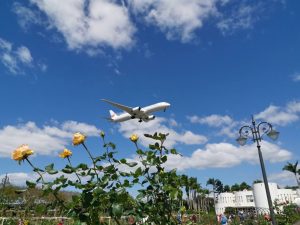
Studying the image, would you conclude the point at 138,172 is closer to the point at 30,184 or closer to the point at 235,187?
the point at 30,184

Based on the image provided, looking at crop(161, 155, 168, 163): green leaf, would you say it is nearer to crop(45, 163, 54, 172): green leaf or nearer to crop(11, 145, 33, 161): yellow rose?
crop(45, 163, 54, 172): green leaf

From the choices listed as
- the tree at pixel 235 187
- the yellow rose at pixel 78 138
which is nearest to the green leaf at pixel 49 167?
the yellow rose at pixel 78 138

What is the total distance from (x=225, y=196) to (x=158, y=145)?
→ 63.3 meters

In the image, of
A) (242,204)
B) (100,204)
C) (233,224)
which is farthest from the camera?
(242,204)

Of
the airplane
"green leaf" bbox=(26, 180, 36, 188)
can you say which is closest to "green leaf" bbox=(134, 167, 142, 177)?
"green leaf" bbox=(26, 180, 36, 188)

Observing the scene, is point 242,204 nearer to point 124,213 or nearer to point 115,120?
point 115,120

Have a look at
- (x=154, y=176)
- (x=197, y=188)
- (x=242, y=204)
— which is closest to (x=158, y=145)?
(x=154, y=176)

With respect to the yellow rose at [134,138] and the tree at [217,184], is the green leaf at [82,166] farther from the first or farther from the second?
the tree at [217,184]

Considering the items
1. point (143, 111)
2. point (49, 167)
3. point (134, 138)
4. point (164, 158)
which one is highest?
point (143, 111)

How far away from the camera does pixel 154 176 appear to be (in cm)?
271

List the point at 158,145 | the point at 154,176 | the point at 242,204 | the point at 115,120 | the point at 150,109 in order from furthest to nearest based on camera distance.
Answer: the point at 242,204 → the point at 115,120 → the point at 150,109 → the point at 158,145 → the point at 154,176

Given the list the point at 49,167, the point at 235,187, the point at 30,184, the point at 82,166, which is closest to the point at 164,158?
the point at 82,166

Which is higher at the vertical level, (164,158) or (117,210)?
(164,158)

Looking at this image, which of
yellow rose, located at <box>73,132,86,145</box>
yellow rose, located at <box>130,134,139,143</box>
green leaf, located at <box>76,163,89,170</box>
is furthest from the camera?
yellow rose, located at <box>130,134,139,143</box>
